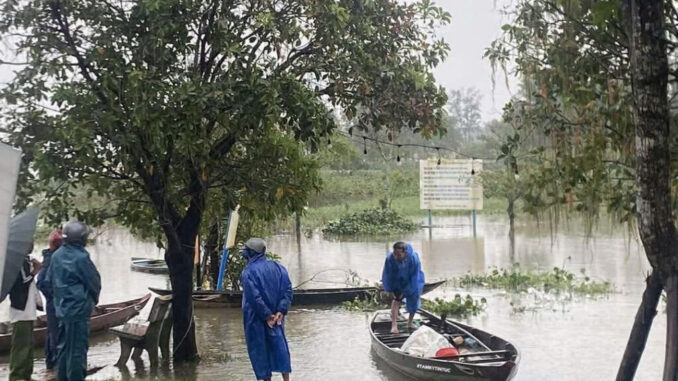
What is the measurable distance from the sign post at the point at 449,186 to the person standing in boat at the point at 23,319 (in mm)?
25204

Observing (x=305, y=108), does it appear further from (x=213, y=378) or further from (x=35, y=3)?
(x=213, y=378)

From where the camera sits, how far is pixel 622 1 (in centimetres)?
511

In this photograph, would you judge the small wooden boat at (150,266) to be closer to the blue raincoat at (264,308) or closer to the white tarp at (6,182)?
the blue raincoat at (264,308)

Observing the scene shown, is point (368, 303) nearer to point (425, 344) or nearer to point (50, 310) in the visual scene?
point (425, 344)

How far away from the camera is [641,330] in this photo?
18.2 feet

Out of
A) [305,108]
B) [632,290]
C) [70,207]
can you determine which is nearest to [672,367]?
[305,108]

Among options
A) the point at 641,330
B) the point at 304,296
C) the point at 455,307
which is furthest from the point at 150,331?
the point at 455,307

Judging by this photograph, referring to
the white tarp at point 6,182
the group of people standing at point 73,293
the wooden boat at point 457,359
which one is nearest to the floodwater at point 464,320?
the wooden boat at point 457,359

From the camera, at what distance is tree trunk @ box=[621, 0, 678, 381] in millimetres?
4863

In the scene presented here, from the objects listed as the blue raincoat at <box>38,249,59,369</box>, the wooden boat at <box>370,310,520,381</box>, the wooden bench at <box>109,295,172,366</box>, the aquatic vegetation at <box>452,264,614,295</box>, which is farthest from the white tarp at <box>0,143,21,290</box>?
the aquatic vegetation at <box>452,264,614,295</box>

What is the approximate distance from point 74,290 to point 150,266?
18.5m

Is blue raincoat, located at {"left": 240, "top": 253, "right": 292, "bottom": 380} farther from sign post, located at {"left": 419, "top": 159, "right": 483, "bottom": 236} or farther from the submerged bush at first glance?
the submerged bush

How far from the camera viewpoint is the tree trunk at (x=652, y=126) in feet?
16.0

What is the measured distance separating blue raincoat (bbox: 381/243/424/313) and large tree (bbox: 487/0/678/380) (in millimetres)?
4647
